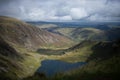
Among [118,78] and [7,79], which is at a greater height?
[118,78]

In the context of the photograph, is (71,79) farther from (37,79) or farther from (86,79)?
(37,79)

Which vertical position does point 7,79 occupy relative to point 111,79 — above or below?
below

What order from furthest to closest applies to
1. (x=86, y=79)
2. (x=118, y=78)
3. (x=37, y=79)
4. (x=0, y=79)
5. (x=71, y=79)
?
1. (x=0, y=79)
2. (x=37, y=79)
3. (x=71, y=79)
4. (x=86, y=79)
5. (x=118, y=78)

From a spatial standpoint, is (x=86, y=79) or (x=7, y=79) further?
(x=7, y=79)

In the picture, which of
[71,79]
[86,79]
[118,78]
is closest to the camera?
[118,78]


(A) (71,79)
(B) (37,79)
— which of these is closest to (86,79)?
(A) (71,79)

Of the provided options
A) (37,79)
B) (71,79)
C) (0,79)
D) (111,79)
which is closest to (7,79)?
(0,79)

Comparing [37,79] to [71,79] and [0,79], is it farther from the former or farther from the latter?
[0,79]

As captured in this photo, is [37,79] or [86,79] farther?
[37,79]

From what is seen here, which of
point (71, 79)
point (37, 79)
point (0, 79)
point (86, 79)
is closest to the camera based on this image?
point (86, 79)
